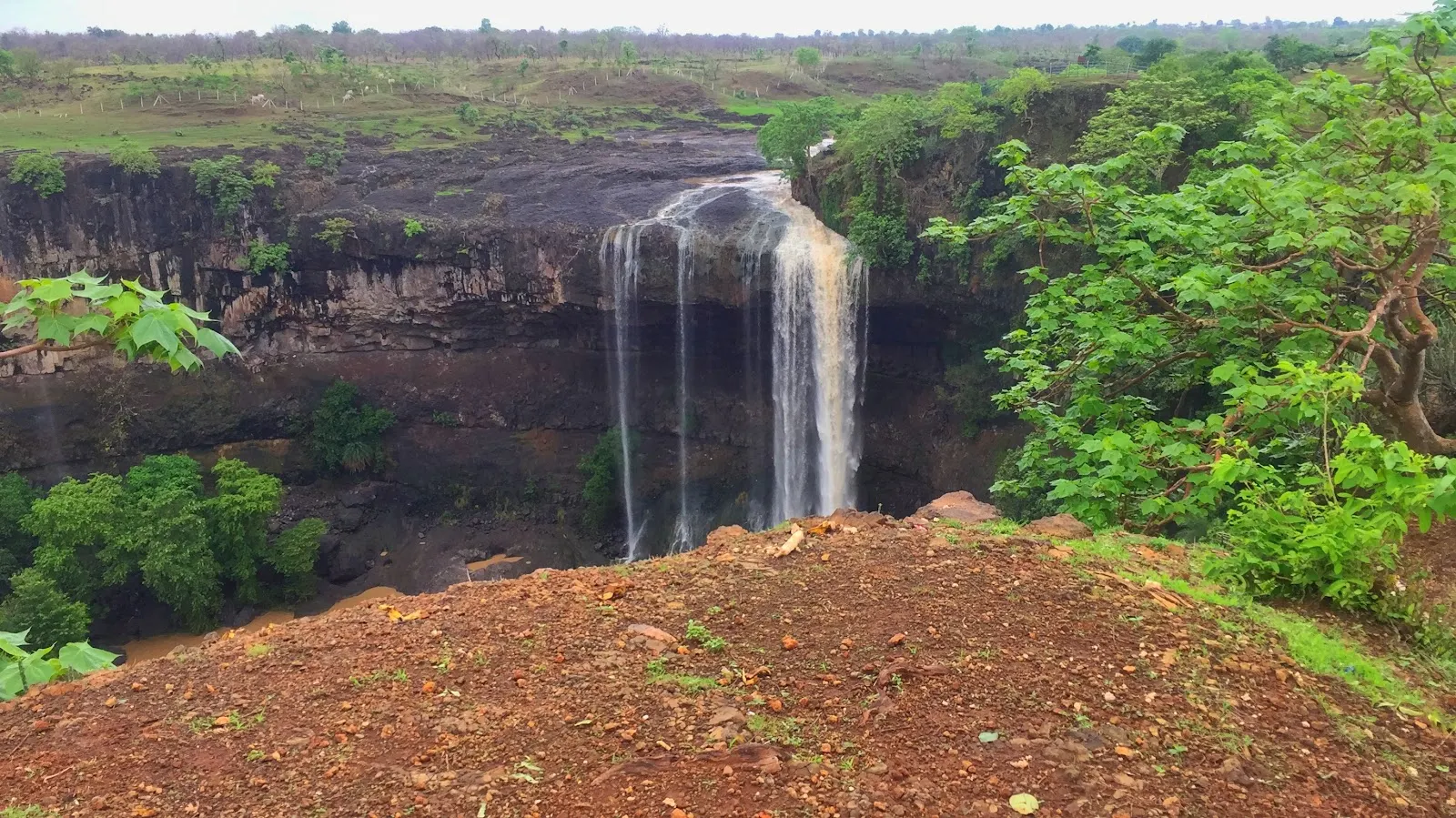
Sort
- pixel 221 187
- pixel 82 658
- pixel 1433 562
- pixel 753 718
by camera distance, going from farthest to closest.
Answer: pixel 221 187
pixel 1433 562
pixel 82 658
pixel 753 718

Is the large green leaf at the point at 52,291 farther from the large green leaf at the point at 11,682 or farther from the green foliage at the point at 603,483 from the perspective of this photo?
the green foliage at the point at 603,483

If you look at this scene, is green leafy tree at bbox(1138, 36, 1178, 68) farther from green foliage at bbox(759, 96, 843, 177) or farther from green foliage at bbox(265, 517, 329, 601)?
green foliage at bbox(265, 517, 329, 601)

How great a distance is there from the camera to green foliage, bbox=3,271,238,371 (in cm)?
299

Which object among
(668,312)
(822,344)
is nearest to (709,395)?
(668,312)

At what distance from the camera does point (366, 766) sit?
12.0 feet

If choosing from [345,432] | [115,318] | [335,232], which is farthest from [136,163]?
[115,318]

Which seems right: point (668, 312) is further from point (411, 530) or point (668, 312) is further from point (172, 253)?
point (172, 253)

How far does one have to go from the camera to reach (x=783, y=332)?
77.2 ft

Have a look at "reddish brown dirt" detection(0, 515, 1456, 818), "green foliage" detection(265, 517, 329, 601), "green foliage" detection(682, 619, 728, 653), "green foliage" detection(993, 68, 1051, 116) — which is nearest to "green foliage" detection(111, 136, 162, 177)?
"green foliage" detection(265, 517, 329, 601)

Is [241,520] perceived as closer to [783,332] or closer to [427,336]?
[427,336]

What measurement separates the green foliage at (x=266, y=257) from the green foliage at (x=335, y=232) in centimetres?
112

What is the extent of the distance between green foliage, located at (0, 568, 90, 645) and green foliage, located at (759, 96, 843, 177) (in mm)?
20137

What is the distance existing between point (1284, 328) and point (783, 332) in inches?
703

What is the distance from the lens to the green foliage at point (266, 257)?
1046 inches
